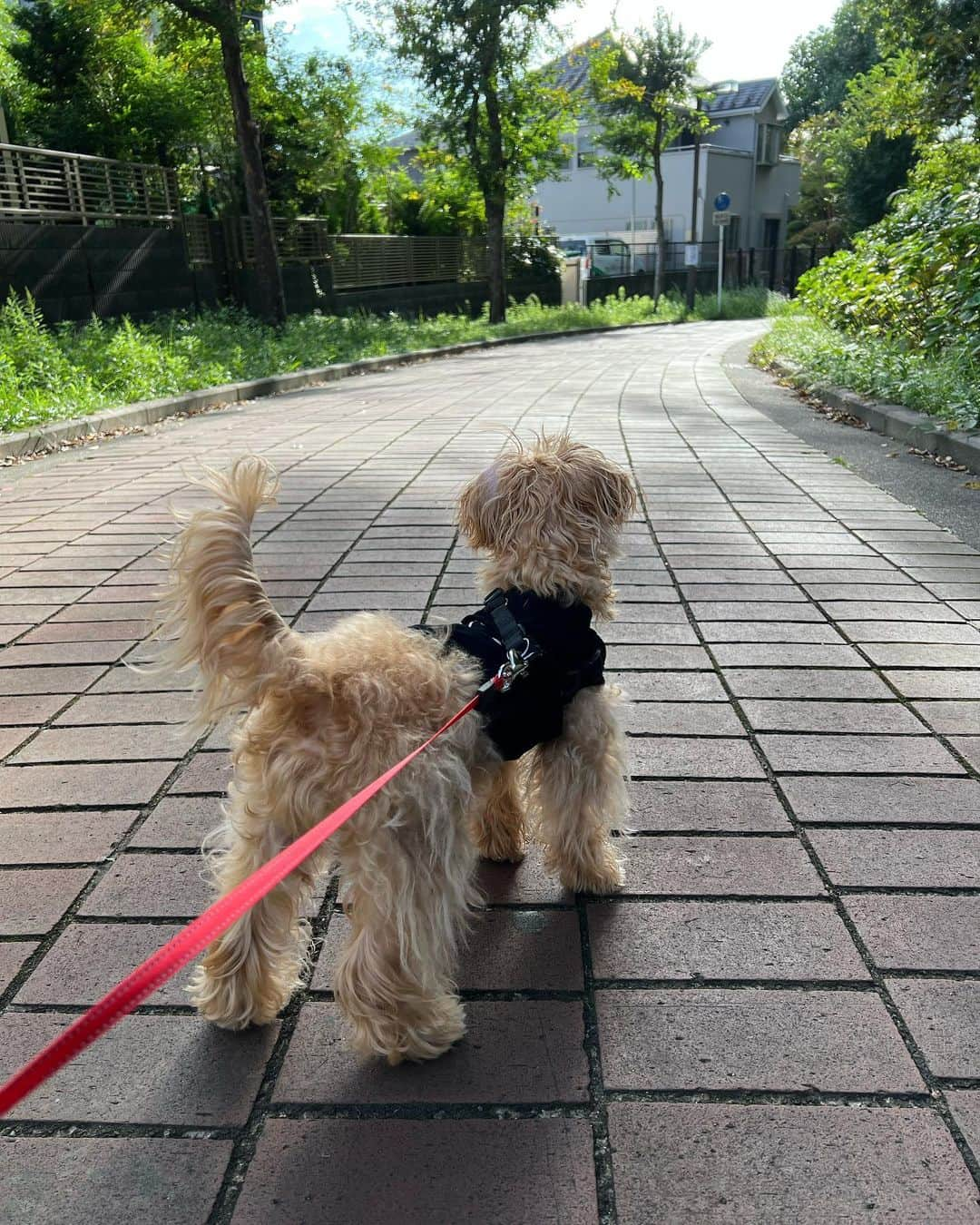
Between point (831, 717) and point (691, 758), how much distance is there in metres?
0.64

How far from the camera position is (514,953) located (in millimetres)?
2391

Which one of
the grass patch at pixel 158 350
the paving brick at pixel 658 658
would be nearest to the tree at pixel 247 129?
the grass patch at pixel 158 350

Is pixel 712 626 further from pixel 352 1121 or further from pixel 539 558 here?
pixel 352 1121

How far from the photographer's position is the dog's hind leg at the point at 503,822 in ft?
8.94

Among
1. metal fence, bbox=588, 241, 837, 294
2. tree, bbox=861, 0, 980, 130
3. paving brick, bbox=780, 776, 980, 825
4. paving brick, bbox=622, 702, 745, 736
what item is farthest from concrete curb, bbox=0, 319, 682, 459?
metal fence, bbox=588, 241, 837, 294

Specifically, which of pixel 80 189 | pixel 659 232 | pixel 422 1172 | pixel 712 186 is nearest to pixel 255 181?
pixel 80 189

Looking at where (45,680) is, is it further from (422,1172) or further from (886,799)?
(886,799)

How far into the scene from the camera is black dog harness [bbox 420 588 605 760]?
2.23 metres

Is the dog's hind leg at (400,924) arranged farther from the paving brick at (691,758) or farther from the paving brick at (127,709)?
the paving brick at (127,709)

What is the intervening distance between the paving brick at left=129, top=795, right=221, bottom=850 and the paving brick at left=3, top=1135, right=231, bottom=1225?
1026 mm

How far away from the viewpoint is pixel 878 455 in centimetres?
843

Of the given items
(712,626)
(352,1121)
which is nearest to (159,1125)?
(352,1121)

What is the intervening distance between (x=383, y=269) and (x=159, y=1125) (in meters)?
24.8

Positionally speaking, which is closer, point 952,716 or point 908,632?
point 952,716
